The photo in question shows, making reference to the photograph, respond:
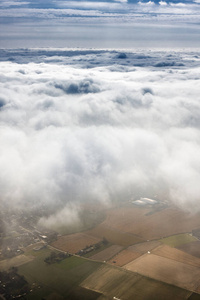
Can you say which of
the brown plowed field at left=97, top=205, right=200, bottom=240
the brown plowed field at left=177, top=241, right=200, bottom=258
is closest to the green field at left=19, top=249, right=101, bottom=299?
the brown plowed field at left=97, top=205, right=200, bottom=240

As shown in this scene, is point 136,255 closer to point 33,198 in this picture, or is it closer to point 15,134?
point 33,198

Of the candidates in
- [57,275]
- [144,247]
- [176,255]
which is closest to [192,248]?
[176,255]

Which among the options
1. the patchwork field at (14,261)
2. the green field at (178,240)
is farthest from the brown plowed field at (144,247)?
the patchwork field at (14,261)

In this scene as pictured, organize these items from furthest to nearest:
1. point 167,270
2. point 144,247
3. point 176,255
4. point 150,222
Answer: point 150,222 → point 144,247 → point 176,255 → point 167,270

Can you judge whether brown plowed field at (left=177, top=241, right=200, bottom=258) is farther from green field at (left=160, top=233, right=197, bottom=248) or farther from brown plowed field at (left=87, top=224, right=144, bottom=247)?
brown plowed field at (left=87, top=224, right=144, bottom=247)

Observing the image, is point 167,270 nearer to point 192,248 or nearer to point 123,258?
point 123,258

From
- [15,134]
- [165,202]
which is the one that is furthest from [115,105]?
[165,202]
